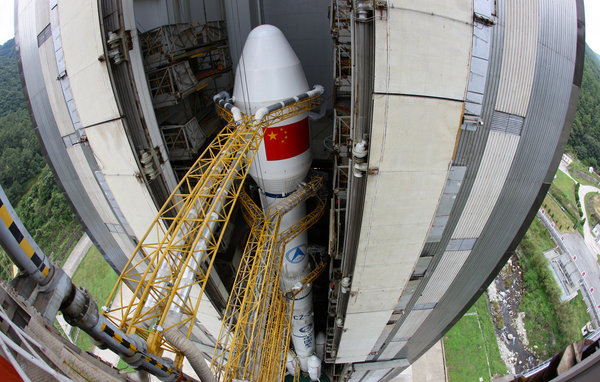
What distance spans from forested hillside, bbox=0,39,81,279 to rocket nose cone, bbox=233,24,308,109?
1161 inches

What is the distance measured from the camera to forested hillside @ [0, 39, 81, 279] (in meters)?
30.4

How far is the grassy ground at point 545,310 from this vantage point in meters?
21.8

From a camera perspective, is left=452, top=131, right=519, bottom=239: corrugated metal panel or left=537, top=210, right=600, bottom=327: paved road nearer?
left=452, top=131, right=519, bottom=239: corrugated metal panel

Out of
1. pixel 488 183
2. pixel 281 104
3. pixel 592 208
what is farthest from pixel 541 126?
pixel 592 208

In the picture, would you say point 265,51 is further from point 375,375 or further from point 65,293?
point 375,375

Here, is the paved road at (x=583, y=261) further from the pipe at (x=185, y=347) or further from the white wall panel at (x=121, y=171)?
the white wall panel at (x=121, y=171)

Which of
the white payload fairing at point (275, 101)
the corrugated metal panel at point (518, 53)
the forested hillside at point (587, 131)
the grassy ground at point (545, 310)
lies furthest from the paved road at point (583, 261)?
the white payload fairing at point (275, 101)

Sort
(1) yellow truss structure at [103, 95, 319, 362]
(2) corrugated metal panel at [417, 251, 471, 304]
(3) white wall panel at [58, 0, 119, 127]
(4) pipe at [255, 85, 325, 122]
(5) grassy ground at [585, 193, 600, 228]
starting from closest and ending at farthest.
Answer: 1. (1) yellow truss structure at [103, 95, 319, 362]
2. (3) white wall panel at [58, 0, 119, 127]
3. (4) pipe at [255, 85, 325, 122]
4. (2) corrugated metal panel at [417, 251, 471, 304]
5. (5) grassy ground at [585, 193, 600, 228]

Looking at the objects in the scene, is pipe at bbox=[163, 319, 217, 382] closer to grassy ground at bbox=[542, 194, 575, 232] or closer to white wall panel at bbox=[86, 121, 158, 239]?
white wall panel at bbox=[86, 121, 158, 239]

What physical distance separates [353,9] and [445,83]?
2.67m

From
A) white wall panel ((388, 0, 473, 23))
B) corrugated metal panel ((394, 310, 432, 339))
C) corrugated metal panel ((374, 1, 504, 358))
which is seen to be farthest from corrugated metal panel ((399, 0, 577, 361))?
corrugated metal panel ((394, 310, 432, 339))

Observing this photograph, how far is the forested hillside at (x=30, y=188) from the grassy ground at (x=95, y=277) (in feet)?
11.4

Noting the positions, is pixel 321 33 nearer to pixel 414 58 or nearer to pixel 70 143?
pixel 414 58

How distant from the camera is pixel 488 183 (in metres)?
8.14
